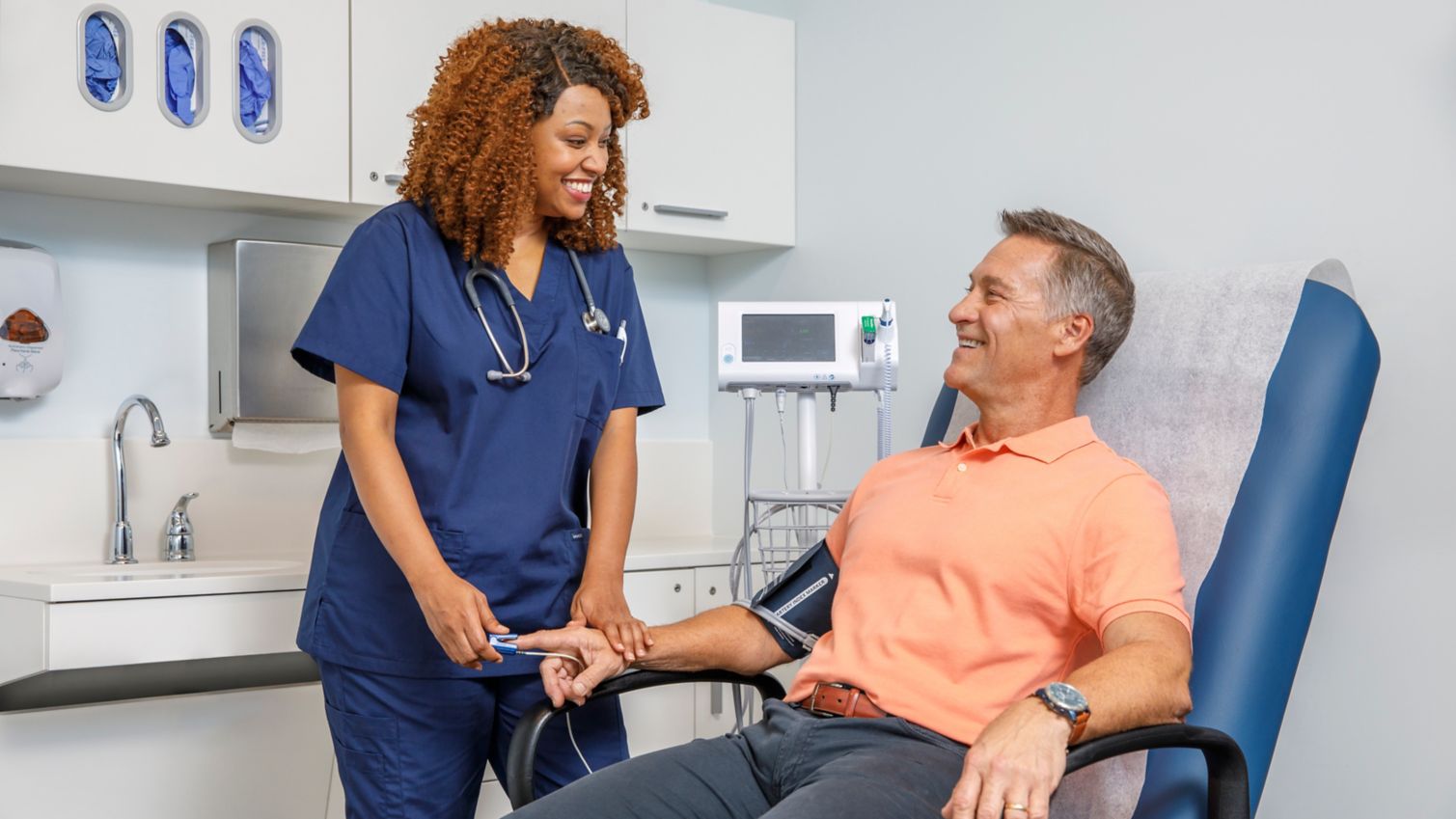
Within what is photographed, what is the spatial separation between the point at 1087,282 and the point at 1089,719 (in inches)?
23.2

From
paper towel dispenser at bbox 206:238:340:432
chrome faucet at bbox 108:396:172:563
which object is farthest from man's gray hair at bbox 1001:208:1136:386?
chrome faucet at bbox 108:396:172:563

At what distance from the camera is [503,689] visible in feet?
5.10

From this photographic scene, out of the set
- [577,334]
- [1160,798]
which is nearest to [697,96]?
[577,334]

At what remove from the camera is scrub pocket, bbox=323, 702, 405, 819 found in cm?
150

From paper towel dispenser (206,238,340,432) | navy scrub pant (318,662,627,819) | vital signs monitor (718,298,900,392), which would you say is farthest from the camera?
paper towel dispenser (206,238,340,432)

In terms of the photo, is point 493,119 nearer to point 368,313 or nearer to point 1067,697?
point 368,313

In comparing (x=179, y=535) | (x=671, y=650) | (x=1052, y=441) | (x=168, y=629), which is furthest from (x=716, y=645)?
(x=179, y=535)

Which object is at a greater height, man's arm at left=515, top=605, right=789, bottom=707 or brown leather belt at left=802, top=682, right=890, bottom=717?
man's arm at left=515, top=605, right=789, bottom=707

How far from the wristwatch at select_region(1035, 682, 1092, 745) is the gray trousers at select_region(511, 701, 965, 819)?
18 cm

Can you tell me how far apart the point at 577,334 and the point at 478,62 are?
0.34 m

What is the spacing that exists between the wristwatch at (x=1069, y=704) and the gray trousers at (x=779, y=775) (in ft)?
0.60

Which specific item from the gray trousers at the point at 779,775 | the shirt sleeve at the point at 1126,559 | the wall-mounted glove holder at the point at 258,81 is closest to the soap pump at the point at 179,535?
the wall-mounted glove holder at the point at 258,81

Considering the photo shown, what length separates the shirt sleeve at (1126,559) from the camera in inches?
50.4

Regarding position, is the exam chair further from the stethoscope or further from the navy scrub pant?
the stethoscope
